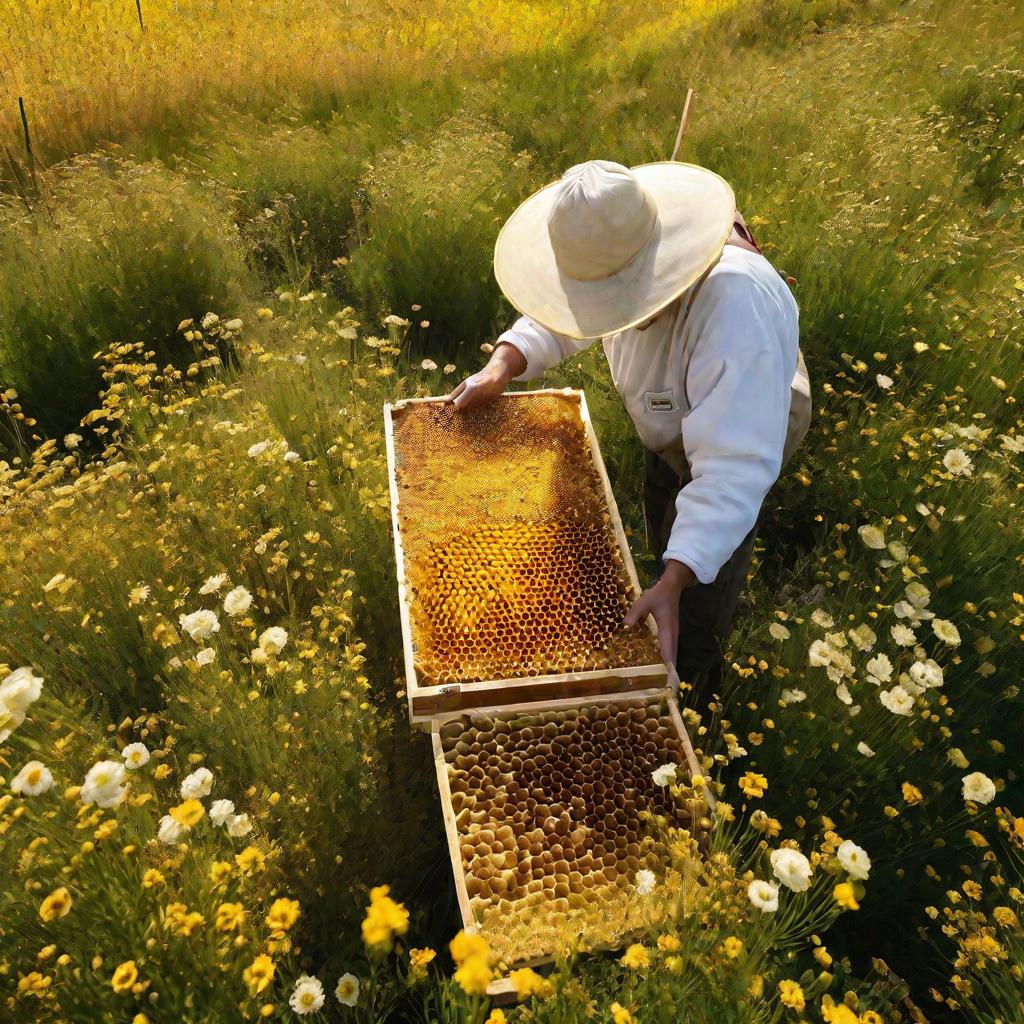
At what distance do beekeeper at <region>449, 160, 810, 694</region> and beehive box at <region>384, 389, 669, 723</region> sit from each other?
21 cm

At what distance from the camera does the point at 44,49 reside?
8.20 m

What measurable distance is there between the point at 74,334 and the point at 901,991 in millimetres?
5242

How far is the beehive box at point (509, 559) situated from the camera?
242 centimetres

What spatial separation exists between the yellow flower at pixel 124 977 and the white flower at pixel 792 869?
1.44 metres

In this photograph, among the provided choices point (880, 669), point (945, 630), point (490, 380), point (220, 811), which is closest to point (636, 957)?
point (220, 811)

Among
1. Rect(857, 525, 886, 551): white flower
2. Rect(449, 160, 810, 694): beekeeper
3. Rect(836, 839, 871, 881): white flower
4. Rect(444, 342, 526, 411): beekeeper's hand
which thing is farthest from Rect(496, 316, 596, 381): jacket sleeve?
Rect(836, 839, 871, 881): white flower

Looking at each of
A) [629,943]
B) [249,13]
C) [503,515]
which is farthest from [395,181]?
[249,13]

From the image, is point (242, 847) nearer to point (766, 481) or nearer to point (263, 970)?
point (263, 970)

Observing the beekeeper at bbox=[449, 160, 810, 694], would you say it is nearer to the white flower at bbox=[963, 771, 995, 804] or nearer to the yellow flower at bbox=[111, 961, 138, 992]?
the white flower at bbox=[963, 771, 995, 804]

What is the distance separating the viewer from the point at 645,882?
192 centimetres

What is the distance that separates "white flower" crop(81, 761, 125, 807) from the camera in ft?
5.73

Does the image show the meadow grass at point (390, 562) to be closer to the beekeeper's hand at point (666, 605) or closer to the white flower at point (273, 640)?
the white flower at point (273, 640)

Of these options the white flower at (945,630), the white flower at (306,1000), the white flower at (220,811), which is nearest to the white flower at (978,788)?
the white flower at (945,630)

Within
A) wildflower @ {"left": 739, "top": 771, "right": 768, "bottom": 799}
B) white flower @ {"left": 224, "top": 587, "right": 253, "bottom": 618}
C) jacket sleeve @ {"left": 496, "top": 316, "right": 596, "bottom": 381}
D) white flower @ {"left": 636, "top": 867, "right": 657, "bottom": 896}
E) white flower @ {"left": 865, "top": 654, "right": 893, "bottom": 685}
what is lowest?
white flower @ {"left": 865, "top": 654, "right": 893, "bottom": 685}
